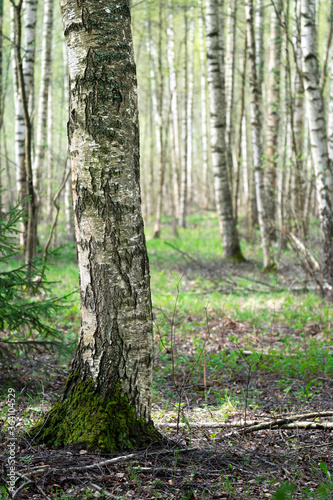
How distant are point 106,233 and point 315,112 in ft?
19.8

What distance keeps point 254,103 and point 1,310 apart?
7787 mm

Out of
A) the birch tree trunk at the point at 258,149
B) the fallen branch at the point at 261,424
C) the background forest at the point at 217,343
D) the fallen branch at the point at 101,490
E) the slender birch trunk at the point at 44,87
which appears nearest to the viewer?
the fallen branch at the point at 101,490

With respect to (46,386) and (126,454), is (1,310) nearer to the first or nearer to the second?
(46,386)

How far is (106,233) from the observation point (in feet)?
8.71

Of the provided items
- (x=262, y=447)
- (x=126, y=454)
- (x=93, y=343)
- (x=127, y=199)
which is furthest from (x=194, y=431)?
(x=127, y=199)

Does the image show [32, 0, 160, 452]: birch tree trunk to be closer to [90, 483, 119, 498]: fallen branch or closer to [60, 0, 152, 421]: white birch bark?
[60, 0, 152, 421]: white birch bark

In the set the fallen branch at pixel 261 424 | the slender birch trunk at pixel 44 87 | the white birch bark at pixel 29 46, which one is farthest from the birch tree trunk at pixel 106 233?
the slender birch trunk at pixel 44 87

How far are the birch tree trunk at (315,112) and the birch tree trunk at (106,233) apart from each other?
5481 millimetres

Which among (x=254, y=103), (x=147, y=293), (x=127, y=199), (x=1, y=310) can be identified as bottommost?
(x=1, y=310)

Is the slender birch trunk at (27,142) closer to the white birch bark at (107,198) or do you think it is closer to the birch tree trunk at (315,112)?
the white birch bark at (107,198)

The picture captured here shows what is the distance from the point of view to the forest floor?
2396 mm

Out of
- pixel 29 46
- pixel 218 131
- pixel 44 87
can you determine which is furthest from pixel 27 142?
pixel 218 131

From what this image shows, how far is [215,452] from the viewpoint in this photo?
2775 millimetres

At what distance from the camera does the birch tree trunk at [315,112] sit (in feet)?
24.4
